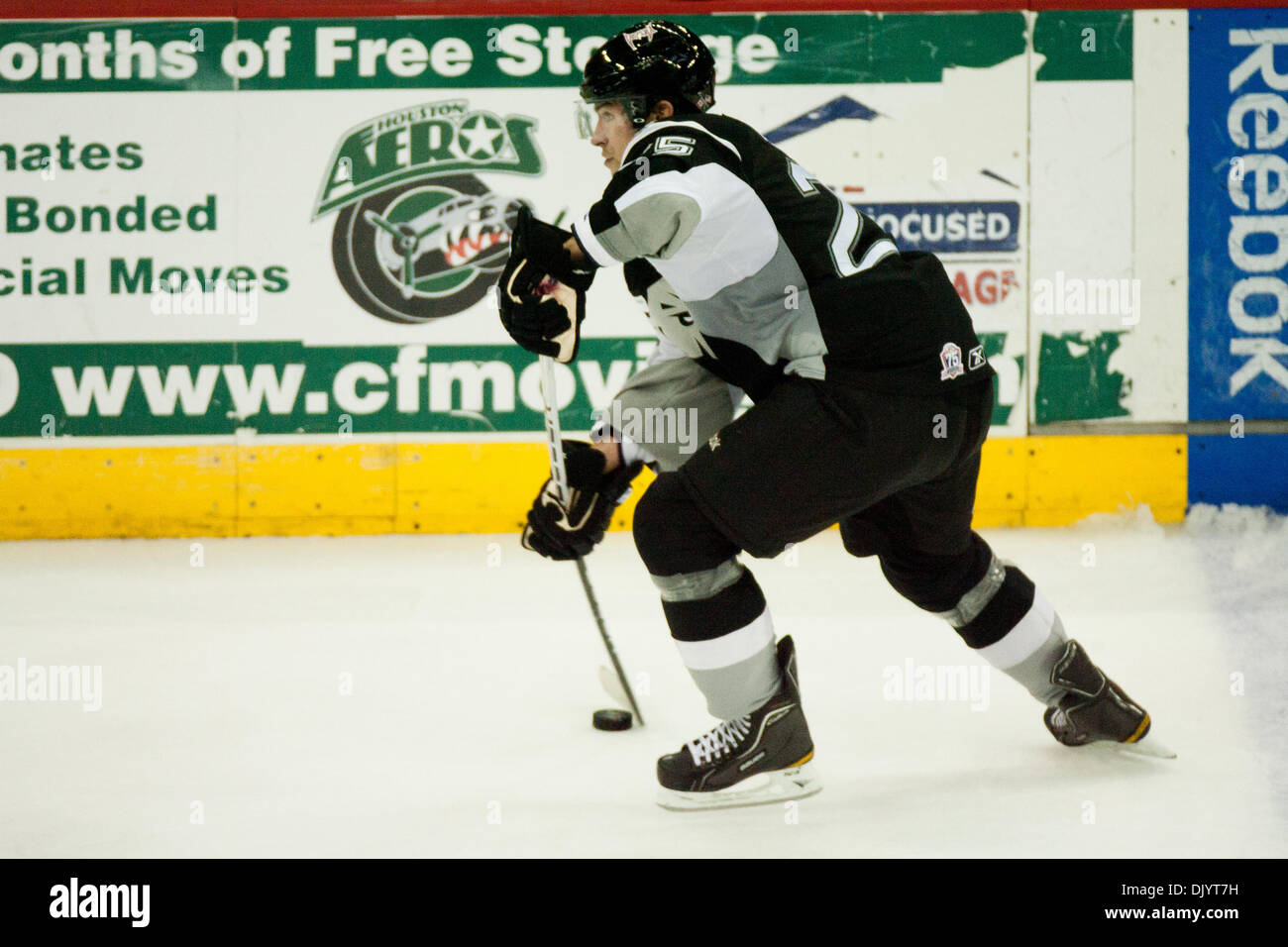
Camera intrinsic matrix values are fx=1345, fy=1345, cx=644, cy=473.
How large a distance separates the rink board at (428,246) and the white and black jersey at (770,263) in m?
2.78

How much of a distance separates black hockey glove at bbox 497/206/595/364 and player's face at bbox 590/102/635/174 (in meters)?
0.23

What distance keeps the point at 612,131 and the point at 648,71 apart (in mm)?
127

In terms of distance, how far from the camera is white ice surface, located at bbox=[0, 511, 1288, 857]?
2.14 m

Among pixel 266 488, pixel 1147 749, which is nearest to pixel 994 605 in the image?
pixel 1147 749

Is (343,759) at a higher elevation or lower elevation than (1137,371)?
lower

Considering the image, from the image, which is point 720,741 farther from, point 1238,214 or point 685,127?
point 1238,214

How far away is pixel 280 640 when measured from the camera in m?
3.49

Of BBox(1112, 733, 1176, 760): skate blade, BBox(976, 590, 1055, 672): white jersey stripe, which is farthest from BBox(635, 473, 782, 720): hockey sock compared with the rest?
BBox(1112, 733, 1176, 760): skate blade

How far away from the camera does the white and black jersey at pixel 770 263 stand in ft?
6.63

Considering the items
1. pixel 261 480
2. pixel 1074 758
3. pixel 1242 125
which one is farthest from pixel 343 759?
pixel 1242 125

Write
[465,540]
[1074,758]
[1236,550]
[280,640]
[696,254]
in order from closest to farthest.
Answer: [696,254], [1074,758], [280,640], [1236,550], [465,540]

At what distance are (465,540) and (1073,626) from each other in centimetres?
220

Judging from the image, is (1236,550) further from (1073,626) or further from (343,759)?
(343,759)

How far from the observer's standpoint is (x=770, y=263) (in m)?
2.13
